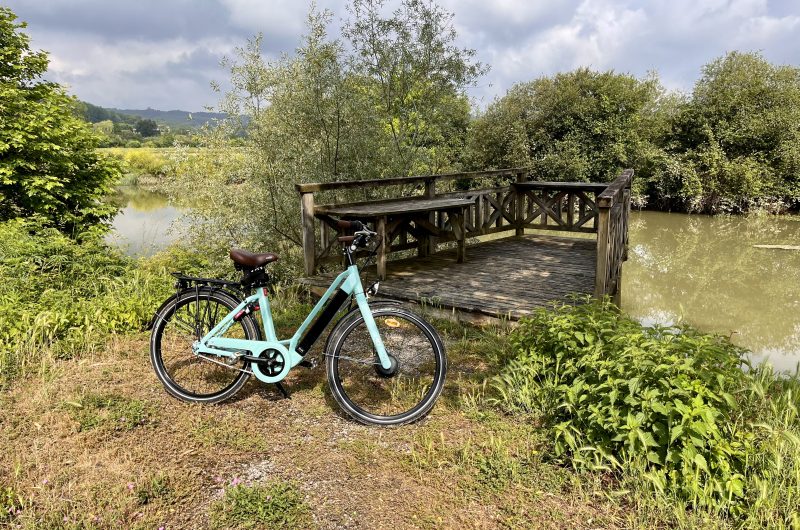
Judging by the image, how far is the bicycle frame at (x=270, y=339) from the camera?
126 inches

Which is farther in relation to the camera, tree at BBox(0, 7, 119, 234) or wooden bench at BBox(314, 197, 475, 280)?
tree at BBox(0, 7, 119, 234)

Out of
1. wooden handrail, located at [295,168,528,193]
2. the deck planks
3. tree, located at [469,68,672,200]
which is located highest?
tree, located at [469,68,672,200]

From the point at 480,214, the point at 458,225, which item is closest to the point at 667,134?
the point at 480,214

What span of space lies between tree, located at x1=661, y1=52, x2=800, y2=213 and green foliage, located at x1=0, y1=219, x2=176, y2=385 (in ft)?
70.4

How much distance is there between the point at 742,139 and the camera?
20.2 meters

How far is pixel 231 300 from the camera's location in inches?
137

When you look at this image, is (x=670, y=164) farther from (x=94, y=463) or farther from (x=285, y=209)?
(x=94, y=463)

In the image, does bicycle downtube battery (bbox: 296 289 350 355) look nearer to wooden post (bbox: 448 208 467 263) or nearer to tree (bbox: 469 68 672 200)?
wooden post (bbox: 448 208 467 263)

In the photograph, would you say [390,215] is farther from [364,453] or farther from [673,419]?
[673,419]

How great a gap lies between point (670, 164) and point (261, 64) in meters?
17.8

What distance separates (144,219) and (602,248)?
64.9ft

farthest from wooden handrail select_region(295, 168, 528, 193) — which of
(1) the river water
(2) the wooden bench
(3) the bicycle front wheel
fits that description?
(1) the river water

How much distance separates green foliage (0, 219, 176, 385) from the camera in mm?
4172

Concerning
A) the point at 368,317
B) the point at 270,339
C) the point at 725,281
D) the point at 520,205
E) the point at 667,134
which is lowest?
the point at 725,281
